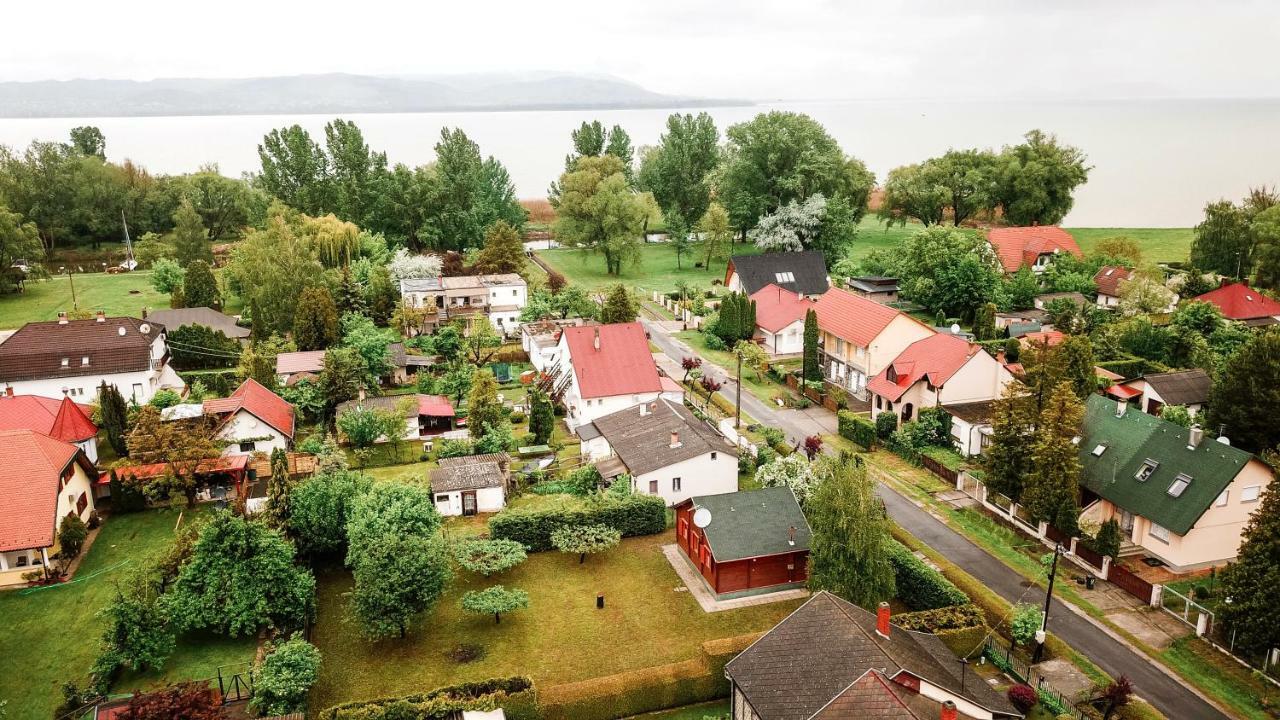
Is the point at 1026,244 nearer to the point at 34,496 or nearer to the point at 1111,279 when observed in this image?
the point at 1111,279

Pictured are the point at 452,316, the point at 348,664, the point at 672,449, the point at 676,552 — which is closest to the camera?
the point at 348,664

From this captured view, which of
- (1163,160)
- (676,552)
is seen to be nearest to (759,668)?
(676,552)

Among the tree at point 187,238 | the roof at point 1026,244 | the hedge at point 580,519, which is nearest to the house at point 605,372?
the hedge at point 580,519

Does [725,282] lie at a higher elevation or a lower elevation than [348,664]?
higher

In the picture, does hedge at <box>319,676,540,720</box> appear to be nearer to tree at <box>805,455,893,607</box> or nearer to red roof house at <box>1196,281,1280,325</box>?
tree at <box>805,455,893,607</box>

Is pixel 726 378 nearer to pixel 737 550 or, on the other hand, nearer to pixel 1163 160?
pixel 737 550

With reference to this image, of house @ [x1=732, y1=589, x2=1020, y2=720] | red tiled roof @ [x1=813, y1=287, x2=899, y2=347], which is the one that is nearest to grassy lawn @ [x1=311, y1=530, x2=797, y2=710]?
house @ [x1=732, y1=589, x2=1020, y2=720]

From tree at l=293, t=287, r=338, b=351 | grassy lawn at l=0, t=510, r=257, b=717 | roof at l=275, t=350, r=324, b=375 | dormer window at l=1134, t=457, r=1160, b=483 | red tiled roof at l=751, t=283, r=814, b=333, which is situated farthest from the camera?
red tiled roof at l=751, t=283, r=814, b=333
